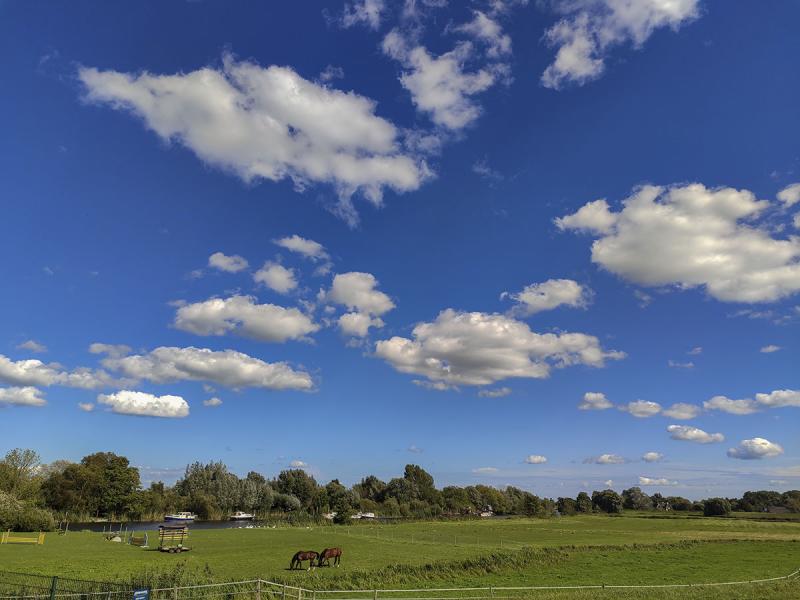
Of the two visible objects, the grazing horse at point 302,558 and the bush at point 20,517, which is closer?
the grazing horse at point 302,558

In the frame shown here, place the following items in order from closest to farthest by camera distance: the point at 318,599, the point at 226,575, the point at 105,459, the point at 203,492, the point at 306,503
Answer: the point at 318,599 < the point at 226,575 < the point at 105,459 < the point at 203,492 < the point at 306,503

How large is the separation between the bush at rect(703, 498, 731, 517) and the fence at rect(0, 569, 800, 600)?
173634 mm

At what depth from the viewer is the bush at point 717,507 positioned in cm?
19162

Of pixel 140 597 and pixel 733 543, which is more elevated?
pixel 140 597

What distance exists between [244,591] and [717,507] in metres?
214

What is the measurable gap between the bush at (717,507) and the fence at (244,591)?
570 feet

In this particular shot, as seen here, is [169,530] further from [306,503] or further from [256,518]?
[306,503]

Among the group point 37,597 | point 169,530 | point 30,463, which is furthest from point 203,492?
point 37,597

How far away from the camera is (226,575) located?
3700cm

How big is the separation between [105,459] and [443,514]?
119m

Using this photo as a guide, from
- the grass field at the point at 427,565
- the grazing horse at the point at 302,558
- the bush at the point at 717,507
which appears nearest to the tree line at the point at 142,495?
the bush at the point at 717,507

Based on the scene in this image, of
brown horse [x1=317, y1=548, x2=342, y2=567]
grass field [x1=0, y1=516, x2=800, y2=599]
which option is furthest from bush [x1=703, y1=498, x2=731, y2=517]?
brown horse [x1=317, y1=548, x2=342, y2=567]

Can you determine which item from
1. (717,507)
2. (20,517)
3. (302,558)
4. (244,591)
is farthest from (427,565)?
(717,507)

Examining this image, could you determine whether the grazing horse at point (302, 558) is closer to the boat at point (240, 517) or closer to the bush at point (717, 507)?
the boat at point (240, 517)
